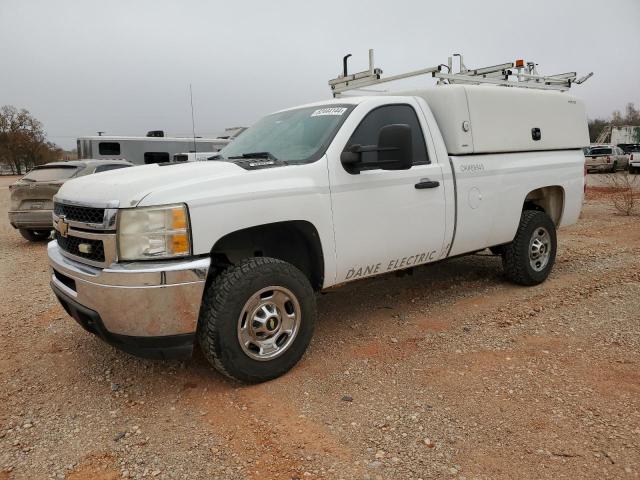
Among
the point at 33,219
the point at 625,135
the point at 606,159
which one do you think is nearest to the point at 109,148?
the point at 33,219

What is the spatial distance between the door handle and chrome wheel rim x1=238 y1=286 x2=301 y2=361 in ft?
4.77

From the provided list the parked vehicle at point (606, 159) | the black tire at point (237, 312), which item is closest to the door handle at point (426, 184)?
the black tire at point (237, 312)

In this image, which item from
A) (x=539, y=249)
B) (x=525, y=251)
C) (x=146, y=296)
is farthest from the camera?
(x=539, y=249)

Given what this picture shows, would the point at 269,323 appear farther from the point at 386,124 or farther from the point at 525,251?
the point at 525,251

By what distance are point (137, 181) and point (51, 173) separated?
7519 mm

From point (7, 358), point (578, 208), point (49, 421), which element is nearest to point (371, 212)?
point (49, 421)

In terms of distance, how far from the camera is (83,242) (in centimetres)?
321

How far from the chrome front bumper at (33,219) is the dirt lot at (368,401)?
15.5 feet

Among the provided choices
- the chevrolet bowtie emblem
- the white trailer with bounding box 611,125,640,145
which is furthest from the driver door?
the white trailer with bounding box 611,125,640,145

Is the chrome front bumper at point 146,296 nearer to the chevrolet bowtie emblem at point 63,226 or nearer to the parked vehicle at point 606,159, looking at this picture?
the chevrolet bowtie emblem at point 63,226

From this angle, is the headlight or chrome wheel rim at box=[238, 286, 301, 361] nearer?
the headlight

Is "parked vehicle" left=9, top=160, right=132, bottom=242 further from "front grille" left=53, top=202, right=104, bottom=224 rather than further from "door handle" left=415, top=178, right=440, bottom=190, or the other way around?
"door handle" left=415, top=178, right=440, bottom=190

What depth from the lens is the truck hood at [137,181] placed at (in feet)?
9.77

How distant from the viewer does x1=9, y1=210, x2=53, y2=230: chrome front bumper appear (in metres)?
9.15
